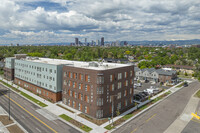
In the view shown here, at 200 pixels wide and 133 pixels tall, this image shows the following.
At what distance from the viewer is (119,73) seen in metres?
47.5

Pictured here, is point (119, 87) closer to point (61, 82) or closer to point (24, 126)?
point (61, 82)

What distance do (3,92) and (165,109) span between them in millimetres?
73639

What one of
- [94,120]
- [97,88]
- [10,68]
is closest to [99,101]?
[97,88]

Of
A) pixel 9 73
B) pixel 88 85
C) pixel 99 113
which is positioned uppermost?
pixel 88 85

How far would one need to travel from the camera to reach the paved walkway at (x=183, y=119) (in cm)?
3809

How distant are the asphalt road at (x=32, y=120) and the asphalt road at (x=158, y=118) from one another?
1539 centimetres

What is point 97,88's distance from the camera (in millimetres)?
41562

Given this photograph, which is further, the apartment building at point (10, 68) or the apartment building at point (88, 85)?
the apartment building at point (10, 68)

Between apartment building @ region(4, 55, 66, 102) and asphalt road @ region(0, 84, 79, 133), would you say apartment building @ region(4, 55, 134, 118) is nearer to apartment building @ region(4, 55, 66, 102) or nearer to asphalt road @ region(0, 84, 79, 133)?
apartment building @ region(4, 55, 66, 102)

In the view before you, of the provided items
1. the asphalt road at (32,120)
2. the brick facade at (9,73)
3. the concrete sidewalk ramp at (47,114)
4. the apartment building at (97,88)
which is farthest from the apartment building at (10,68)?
the apartment building at (97,88)

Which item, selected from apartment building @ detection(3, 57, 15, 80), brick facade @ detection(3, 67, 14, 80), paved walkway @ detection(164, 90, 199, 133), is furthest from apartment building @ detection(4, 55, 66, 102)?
paved walkway @ detection(164, 90, 199, 133)

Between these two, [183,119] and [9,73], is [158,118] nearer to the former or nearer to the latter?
[183,119]

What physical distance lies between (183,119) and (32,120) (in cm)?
4690

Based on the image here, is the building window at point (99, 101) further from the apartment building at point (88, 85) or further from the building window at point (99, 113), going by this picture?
the building window at point (99, 113)
